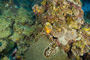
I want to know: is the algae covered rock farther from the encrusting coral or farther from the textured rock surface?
the encrusting coral

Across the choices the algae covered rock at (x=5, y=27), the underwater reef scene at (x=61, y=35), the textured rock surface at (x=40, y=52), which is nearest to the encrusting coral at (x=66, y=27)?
the underwater reef scene at (x=61, y=35)

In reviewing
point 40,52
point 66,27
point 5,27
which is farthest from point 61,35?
point 5,27

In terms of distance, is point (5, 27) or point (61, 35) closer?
point (61, 35)

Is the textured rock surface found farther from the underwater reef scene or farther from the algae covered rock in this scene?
the algae covered rock

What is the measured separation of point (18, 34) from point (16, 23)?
31.1 inches

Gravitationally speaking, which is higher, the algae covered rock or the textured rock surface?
the algae covered rock

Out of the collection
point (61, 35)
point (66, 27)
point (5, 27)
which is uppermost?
point (5, 27)

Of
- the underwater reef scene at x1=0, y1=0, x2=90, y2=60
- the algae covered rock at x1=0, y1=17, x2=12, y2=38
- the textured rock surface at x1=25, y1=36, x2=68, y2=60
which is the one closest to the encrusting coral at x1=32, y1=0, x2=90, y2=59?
the underwater reef scene at x1=0, y1=0, x2=90, y2=60

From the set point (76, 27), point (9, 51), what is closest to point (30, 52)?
point (9, 51)

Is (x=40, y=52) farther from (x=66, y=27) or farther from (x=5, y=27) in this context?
(x=5, y=27)

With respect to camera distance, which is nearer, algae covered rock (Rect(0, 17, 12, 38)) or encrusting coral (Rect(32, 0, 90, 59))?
encrusting coral (Rect(32, 0, 90, 59))

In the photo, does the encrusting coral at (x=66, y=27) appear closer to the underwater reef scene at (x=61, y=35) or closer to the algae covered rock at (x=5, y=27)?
the underwater reef scene at (x=61, y=35)

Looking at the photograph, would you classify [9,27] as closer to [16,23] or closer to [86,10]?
[16,23]

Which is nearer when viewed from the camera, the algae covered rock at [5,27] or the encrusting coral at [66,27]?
the encrusting coral at [66,27]
